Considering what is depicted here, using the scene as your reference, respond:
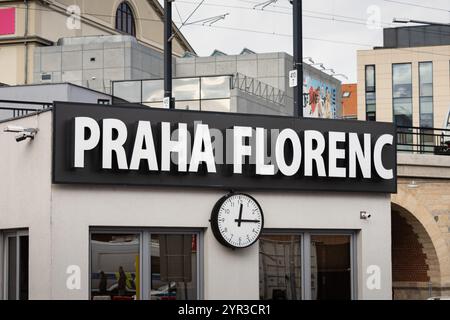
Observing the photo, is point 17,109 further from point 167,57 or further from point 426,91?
point 426,91

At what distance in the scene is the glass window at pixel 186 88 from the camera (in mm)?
47109

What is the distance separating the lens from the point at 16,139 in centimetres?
1900

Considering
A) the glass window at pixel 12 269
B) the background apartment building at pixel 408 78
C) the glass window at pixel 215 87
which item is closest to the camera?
the glass window at pixel 12 269

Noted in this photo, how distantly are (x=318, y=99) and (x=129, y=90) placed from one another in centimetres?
1821

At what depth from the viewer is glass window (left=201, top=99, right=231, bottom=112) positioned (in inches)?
1806

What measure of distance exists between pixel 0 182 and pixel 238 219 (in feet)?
15.8

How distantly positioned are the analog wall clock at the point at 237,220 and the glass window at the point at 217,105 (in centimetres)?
2613

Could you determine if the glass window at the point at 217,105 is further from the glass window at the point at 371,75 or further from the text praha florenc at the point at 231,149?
the glass window at the point at 371,75

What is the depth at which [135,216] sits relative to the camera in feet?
61.6

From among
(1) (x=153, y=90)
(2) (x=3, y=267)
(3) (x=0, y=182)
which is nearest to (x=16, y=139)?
(3) (x=0, y=182)

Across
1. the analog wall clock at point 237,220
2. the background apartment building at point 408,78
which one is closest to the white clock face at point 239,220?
the analog wall clock at point 237,220

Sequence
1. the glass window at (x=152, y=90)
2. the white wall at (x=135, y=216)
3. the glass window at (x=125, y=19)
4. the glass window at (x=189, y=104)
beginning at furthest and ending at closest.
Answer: the glass window at (x=125, y=19), the glass window at (x=152, y=90), the glass window at (x=189, y=104), the white wall at (x=135, y=216)

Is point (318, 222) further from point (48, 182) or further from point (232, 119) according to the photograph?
point (48, 182)

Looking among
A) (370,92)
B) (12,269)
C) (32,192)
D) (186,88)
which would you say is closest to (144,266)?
(32,192)
